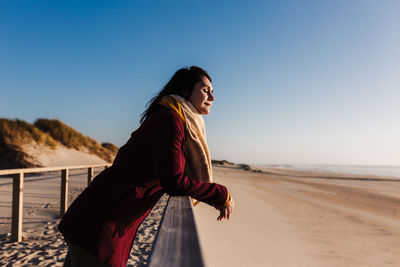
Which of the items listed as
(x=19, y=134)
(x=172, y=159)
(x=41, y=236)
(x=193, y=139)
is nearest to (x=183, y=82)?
(x=193, y=139)

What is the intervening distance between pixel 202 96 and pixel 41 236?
4.17m

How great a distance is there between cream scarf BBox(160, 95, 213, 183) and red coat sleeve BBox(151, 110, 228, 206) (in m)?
0.09

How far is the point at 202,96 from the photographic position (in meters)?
1.57

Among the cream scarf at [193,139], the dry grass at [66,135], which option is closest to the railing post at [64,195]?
the cream scarf at [193,139]

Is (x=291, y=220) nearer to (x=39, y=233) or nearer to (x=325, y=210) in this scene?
(x=325, y=210)

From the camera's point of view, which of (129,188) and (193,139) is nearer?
(129,188)

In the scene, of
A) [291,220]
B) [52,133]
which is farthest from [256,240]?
[52,133]

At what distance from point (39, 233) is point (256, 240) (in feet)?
12.1

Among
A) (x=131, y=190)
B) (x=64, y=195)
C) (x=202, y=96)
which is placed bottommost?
(x=64, y=195)

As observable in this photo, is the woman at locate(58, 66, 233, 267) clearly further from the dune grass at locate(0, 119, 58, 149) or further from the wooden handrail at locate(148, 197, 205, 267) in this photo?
the dune grass at locate(0, 119, 58, 149)

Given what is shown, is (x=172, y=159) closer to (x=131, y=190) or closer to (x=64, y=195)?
(x=131, y=190)

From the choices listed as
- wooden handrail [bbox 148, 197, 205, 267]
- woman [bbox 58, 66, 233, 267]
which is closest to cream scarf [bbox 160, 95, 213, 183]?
woman [bbox 58, 66, 233, 267]

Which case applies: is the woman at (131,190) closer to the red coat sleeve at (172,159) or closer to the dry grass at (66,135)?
the red coat sleeve at (172,159)

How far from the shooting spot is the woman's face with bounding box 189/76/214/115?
157 centimetres
